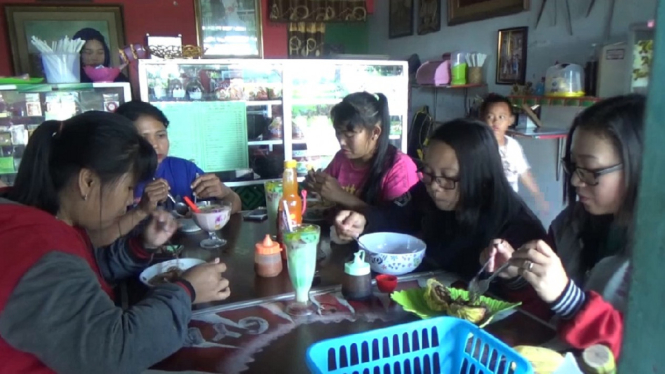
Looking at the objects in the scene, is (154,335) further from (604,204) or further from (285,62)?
(285,62)

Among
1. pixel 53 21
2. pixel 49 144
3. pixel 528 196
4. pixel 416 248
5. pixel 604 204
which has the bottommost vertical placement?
pixel 528 196

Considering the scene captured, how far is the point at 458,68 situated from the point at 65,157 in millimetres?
3746

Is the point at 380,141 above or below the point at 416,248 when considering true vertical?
above

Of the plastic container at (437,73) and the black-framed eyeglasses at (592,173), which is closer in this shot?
the black-framed eyeglasses at (592,173)

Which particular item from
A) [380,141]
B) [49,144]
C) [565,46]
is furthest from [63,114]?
[565,46]

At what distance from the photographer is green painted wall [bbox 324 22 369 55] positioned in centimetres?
625

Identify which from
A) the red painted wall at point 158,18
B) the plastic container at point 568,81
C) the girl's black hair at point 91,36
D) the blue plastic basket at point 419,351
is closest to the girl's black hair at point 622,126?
the blue plastic basket at point 419,351

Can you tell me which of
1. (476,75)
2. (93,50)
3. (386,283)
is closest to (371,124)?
(386,283)

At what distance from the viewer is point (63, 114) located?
301cm

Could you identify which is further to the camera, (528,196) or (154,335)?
(528,196)

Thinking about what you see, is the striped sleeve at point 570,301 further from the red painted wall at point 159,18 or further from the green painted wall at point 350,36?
the green painted wall at point 350,36

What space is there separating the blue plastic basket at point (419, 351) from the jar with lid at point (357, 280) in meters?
0.37

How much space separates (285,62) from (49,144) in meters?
2.38

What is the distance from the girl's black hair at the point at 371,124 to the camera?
2176mm
